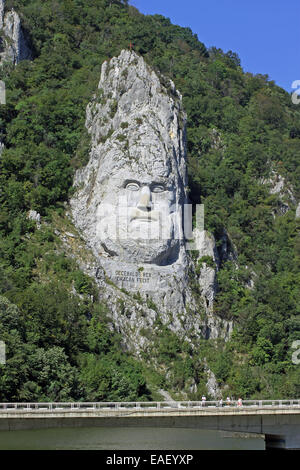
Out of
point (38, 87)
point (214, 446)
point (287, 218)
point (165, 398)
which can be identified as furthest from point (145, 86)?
point (214, 446)

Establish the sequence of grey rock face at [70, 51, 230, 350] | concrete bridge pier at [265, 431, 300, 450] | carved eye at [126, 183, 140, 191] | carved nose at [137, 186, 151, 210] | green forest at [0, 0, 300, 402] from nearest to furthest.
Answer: concrete bridge pier at [265, 431, 300, 450]
green forest at [0, 0, 300, 402]
grey rock face at [70, 51, 230, 350]
carved nose at [137, 186, 151, 210]
carved eye at [126, 183, 140, 191]

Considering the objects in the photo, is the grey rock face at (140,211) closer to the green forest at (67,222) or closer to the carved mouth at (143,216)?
the carved mouth at (143,216)

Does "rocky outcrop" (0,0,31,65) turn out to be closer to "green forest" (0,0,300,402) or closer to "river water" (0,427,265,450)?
"green forest" (0,0,300,402)

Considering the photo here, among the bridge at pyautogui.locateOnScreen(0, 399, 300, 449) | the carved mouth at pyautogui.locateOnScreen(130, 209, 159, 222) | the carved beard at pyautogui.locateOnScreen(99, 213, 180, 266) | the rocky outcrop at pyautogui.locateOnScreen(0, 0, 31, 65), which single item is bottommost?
the bridge at pyautogui.locateOnScreen(0, 399, 300, 449)

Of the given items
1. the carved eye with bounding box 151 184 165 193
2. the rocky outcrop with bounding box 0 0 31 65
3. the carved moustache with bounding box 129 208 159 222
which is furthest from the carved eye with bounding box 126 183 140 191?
the rocky outcrop with bounding box 0 0 31 65

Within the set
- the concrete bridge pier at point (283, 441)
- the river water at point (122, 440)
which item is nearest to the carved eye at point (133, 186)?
the river water at point (122, 440)

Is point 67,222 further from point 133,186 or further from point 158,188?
point 158,188

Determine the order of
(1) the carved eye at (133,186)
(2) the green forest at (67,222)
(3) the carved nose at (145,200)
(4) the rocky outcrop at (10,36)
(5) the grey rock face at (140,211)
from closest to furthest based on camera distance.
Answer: (2) the green forest at (67,222) → (5) the grey rock face at (140,211) → (3) the carved nose at (145,200) → (1) the carved eye at (133,186) → (4) the rocky outcrop at (10,36)

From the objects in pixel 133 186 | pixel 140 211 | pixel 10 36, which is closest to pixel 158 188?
pixel 133 186
